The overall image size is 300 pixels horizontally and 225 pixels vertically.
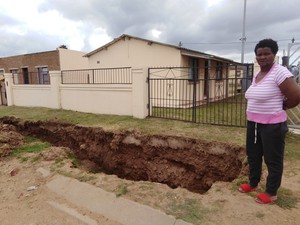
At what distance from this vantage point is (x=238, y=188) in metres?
3.54

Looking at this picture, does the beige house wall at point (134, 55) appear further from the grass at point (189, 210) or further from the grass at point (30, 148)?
the grass at point (189, 210)

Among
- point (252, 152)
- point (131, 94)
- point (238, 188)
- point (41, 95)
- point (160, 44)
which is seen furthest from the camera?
point (41, 95)

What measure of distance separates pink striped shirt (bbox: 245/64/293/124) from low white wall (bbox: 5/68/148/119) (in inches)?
220

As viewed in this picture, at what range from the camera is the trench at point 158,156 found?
205 inches

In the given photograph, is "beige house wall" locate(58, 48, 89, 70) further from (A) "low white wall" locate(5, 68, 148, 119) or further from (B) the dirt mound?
(B) the dirt mound

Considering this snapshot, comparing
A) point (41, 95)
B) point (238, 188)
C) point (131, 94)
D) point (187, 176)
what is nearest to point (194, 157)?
point (187, 176)

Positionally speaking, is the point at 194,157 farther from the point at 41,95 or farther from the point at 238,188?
the point at 41,95

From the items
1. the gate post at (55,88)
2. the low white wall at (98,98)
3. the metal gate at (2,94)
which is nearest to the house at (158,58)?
the low white wall at (98,98)

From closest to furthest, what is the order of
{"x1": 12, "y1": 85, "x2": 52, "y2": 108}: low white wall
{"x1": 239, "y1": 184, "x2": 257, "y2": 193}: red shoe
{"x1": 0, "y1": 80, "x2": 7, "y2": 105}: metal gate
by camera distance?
{"x1": 239, "y1": 184, "x2": 257, "y2": 193}: red shoe < {"x1": 12, "y1": 85, "x2": 52, "y2": 108}: low white wall < {"x1": 0, "y1": 80, "x2": 7, "y2": 105}: metal gate

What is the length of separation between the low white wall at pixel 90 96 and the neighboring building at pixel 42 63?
5.42m

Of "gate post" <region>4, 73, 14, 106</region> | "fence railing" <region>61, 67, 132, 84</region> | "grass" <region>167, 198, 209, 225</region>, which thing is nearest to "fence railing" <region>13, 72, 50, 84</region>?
"gate post" <region>4, 73, 14, 106</region>

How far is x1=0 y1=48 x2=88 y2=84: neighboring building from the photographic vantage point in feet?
62.6

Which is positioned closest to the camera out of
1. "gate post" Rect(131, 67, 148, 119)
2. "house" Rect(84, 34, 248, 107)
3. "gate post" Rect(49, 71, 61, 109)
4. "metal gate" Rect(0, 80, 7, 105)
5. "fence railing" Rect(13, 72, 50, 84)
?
"gate post" Rect(131, 67, 148, 119)

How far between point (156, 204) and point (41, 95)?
1141 cm
